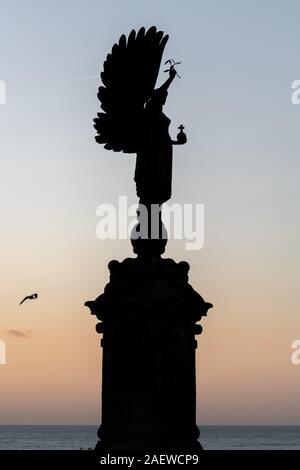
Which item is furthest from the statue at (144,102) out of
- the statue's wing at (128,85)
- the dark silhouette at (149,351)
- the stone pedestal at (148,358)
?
the stone pedestal at (148,358)

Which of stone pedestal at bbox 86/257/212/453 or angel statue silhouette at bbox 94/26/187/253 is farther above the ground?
angel statue silhouette at bbox 94/26/187/253

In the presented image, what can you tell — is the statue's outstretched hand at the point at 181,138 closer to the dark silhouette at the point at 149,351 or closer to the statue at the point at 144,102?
the statue at the point at 144,102

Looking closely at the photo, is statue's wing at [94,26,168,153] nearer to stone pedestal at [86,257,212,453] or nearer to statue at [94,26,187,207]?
statue at [94,26,187,207]

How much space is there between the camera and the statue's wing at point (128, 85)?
2086 cm

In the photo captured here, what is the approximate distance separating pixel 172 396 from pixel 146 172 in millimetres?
4499

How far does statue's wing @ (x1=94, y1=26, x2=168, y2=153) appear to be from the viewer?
20.9 metres

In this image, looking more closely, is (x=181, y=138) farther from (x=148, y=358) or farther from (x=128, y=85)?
(x=148, y=358)

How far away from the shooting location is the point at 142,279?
19.5m

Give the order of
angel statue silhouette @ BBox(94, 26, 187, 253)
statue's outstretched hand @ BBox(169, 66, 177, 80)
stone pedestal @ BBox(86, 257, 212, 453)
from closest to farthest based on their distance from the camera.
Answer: stone pedestal @ BBox(86, 257, 212, 453)
statue's outstretched hand @ BBox(169, 66, 177, 80)
angel statue silhouette @ BBox(94, 26, 187, 253)

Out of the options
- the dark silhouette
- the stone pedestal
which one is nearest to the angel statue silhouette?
the dark silhouette

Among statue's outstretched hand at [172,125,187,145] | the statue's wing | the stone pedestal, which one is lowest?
the stone pedestal

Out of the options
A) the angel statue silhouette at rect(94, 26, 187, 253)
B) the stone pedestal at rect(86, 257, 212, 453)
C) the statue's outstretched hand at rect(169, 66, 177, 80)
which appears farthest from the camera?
the angel statue silhouette at rect(94, 26, 187, 253)

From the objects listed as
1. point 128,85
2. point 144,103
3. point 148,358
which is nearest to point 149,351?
point 148,358
